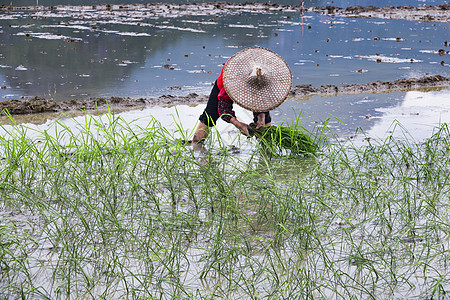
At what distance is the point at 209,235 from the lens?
136 inches

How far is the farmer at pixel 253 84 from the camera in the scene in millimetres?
4801

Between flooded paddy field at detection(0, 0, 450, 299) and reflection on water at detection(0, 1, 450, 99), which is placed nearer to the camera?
flooded paddy field at detection(0, 0, 450, 299)

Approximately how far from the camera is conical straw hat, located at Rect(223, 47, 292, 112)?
4.80 m

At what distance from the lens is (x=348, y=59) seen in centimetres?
1104

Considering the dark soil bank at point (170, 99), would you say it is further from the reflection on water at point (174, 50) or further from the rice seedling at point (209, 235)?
the rice seedling at point (209, 235)

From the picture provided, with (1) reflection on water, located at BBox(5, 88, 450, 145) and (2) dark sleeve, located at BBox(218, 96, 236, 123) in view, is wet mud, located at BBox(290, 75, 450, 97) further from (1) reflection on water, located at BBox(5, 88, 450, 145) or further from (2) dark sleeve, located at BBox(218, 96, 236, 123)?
(2) dark sleeve, located at BBox(218, 96, 236, 123)

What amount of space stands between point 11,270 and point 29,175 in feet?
4.07

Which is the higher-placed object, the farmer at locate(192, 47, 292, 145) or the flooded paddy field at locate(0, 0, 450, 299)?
the farmer at locate(192, 47, 292, 145)

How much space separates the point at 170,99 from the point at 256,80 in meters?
2.53

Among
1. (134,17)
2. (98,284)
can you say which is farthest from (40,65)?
(134,17)

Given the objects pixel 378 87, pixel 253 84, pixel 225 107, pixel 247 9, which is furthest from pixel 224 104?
pixel 247 9

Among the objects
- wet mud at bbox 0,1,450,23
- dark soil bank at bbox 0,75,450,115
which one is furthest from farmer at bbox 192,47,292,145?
wet mud at bbox 0,1,450,23

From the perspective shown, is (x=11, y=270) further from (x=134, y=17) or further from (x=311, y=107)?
(x=134, y=17)

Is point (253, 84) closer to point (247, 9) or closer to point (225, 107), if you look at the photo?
point (225, 107)
